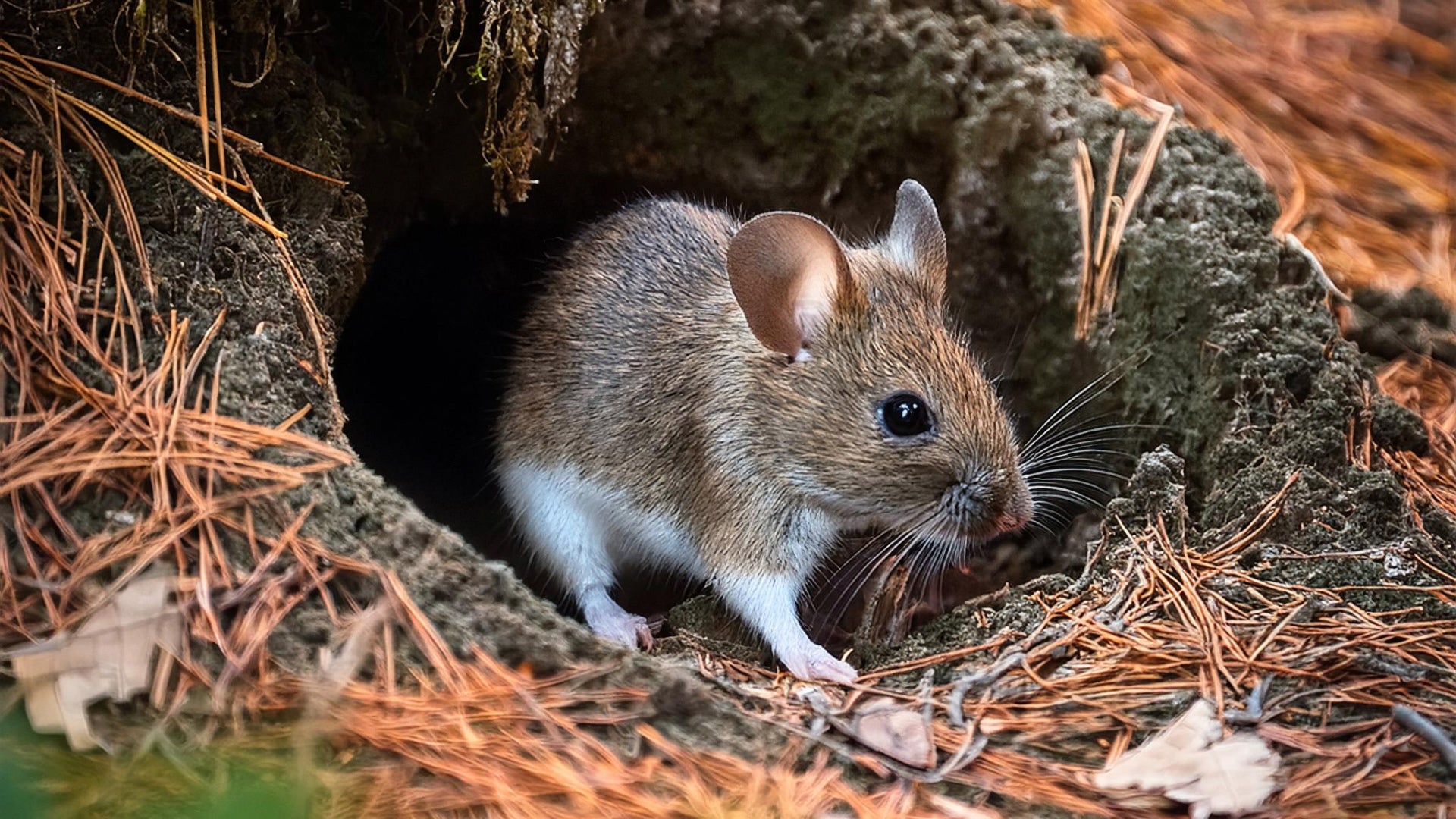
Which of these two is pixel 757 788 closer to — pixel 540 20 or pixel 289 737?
pixel 289 737

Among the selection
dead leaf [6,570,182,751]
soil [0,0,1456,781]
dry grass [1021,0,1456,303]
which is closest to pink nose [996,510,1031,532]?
soil [0,0,1456,781]

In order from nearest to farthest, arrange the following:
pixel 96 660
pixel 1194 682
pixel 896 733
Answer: pixel 96 660
pixel 896 733
pixel 1194 682

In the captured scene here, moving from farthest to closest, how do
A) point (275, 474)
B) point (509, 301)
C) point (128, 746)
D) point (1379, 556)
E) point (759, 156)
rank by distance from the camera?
point (509, 301) → point (759, 156) → point (1379, 556) → point (275, 474) → point (128, 746)

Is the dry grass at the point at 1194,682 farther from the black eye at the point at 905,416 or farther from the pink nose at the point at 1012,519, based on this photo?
the black eye at the point at 905,416

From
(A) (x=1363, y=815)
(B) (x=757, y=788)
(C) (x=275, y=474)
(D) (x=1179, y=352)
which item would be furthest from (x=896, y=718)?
(D) (x=1179, y=352)

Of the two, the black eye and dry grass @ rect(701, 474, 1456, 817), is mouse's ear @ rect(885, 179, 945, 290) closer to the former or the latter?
the black eye

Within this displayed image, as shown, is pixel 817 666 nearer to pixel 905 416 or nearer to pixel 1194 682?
pixel 905 416

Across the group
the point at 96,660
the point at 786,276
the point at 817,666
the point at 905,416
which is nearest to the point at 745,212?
the point at 786,276
